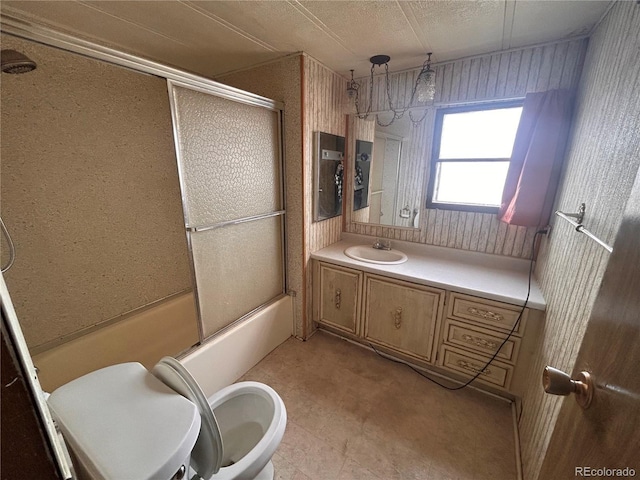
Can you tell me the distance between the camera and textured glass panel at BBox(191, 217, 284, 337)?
1.60 metres

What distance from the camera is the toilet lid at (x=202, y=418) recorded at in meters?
0.81

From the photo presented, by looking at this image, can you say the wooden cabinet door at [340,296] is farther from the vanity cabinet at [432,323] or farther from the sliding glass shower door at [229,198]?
the sliding glass shower door at [229,198]

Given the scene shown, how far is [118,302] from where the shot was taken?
1862 millimetres

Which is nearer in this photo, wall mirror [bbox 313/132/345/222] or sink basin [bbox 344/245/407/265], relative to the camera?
wall mirror [bbox 313/132/345/222]

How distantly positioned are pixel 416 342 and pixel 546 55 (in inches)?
75.9

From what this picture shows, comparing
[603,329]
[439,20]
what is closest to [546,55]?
[439,20]

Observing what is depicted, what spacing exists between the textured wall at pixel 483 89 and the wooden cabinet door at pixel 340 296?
58 cm

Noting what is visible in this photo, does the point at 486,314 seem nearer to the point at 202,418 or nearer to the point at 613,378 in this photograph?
the point at 613,378

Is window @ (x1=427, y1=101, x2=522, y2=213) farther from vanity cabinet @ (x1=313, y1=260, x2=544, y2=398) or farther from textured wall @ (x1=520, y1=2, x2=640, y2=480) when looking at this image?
vanity cabinet @ (x1=313, y1=260, x2=544, y2=398)

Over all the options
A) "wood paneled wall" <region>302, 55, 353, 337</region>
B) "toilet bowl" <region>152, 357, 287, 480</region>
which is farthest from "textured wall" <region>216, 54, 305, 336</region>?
"toilet bowl" <region>152, 357, 287, 480</region>

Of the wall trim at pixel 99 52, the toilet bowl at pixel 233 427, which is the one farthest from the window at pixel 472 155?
the toilet bowl at pixel 233 427

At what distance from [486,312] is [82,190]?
255 cm

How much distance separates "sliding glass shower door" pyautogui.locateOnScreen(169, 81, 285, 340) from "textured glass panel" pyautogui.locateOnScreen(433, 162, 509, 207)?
1.25 meters

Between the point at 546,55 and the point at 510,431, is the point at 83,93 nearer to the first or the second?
the point at 546,55
